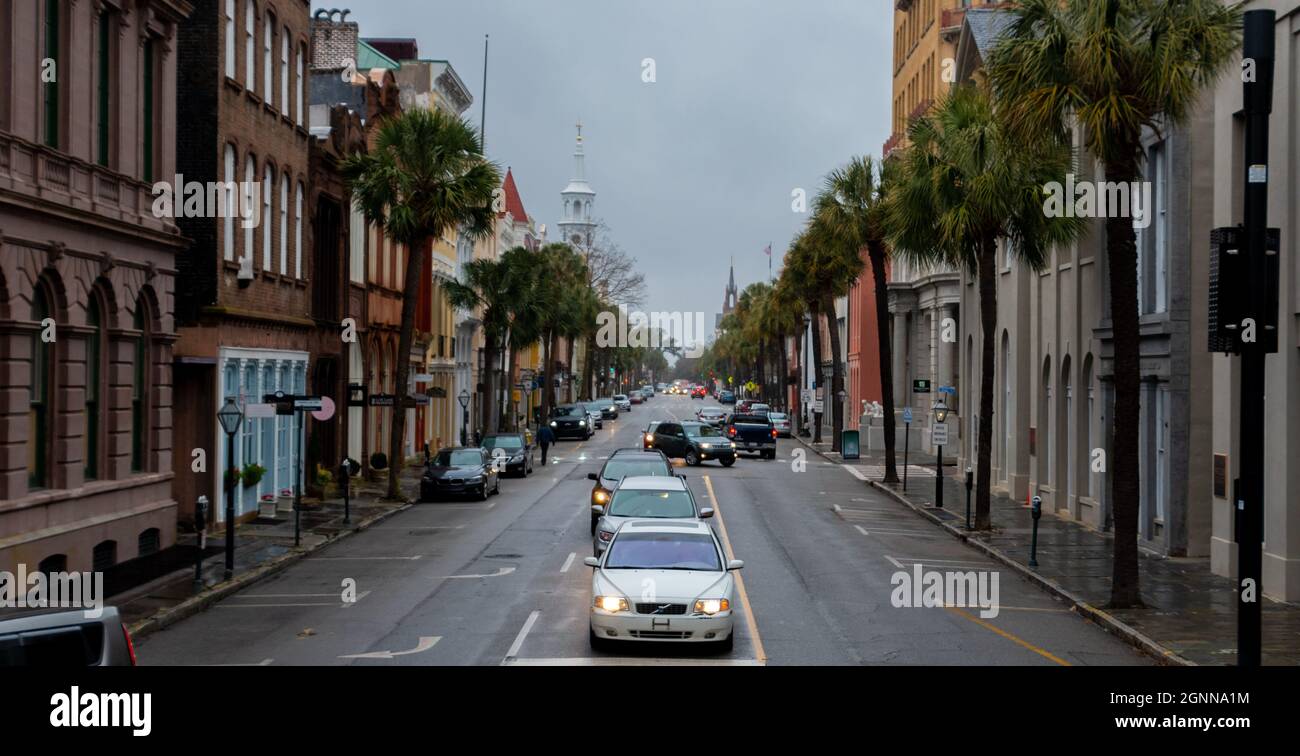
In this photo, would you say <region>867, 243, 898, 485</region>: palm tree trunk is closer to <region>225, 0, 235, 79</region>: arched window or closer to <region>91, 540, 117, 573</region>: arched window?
<region>225, 0, 235, 79</region>: arched window

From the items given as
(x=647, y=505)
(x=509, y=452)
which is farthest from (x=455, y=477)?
(x=647, y=505)

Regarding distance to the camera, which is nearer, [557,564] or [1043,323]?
[557,564]

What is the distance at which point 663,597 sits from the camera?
15.6 m

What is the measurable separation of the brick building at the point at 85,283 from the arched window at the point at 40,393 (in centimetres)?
2

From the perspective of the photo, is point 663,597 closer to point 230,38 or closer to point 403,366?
point 230,38

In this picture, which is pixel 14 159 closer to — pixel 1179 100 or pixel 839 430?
pixel 1179 100

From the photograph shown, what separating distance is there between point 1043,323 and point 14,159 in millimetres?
26130

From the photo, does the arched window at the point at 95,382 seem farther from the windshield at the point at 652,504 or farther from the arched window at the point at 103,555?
the windshield at the point at 652,504

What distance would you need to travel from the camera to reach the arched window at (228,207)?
30.2m

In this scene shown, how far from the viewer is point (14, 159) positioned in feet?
64.5

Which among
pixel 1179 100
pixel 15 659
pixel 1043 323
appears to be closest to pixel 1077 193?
pixel 1043 323

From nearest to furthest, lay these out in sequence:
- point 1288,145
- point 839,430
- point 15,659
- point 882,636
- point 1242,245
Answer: point 15,659, point 1242,245, point 882,636, point 1288,145, point 839,430

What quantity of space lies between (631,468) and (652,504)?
747 cm

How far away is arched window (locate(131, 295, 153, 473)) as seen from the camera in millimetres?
25406
